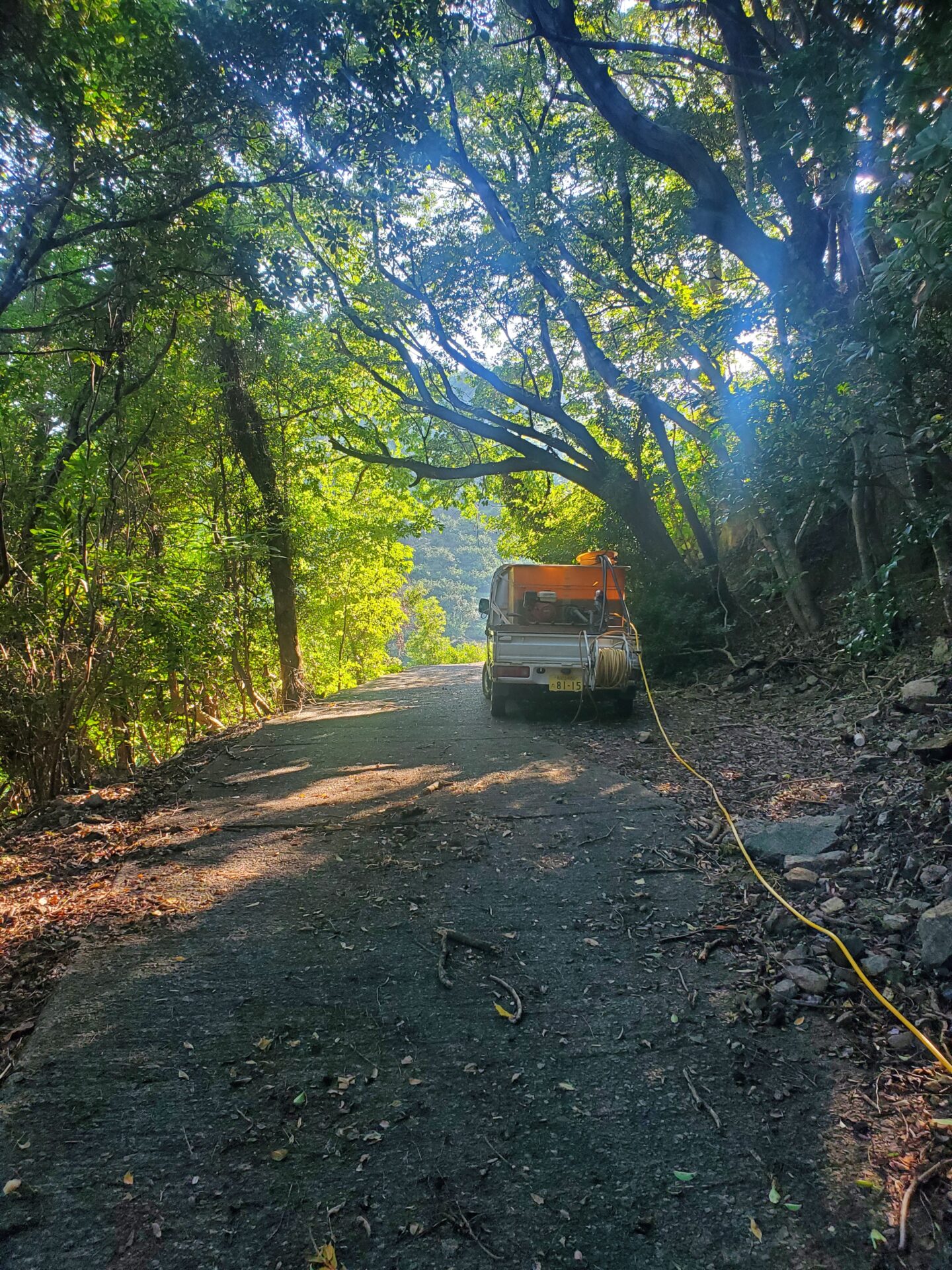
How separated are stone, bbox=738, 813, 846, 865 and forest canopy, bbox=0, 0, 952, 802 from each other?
298cm

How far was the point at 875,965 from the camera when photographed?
8.94 feet

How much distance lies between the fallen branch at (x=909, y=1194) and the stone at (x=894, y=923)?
1.24 meters

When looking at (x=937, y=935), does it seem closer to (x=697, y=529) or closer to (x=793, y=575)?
(x=793, y=575)

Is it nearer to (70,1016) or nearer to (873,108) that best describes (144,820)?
(70,1016)

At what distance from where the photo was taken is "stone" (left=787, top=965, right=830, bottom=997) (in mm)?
2674

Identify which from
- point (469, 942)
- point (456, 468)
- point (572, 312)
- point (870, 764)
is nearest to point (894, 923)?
point (469, 942)

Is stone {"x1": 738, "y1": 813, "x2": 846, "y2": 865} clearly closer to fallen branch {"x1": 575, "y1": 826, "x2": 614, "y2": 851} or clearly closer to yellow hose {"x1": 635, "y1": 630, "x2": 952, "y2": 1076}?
yellow hose {"x1": 635, "y1": 630, "x2": 952, "y2": 1076}

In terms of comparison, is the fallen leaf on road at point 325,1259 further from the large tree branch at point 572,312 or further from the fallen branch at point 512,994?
the large tree branch at point 572,312

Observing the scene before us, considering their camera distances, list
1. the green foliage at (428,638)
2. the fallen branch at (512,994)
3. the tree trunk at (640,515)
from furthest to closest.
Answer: the green foliage at (428,638) < the tree trunk at (640,515) < the fallen branch at (512,994)

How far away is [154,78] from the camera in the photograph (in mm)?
4145

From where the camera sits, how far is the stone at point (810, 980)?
267 cm

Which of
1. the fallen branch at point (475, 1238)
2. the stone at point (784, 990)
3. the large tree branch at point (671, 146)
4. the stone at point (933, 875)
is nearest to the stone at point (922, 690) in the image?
the stone at point (933, 875)

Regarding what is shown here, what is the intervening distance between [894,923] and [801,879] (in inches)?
22.2

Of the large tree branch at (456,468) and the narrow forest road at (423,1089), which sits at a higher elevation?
the large tree branch at (456,468)
